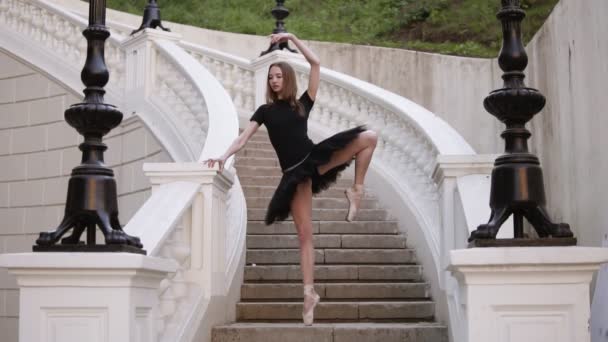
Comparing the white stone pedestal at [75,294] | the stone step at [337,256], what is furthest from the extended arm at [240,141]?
the stone step at [337,256]

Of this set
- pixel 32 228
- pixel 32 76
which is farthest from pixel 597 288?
pixel 32 76

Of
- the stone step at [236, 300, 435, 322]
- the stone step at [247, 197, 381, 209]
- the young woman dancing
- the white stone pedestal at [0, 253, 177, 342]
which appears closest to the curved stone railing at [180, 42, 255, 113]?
the stone step at [247, 197, 381, 209]

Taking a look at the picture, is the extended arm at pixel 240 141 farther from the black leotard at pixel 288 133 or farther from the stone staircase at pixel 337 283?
the stone staircase at pixel 337 283

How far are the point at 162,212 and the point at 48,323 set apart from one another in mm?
1605

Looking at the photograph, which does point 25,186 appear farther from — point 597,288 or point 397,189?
point 597,288

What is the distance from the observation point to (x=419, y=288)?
24.0ft

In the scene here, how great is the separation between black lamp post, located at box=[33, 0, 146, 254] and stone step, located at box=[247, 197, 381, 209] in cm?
491

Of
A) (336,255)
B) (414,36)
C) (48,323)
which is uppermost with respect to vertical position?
(414,36)

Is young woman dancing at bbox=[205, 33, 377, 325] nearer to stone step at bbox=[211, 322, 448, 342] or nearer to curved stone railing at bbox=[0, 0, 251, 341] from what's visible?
stone step at bbox=[211, 322, 448, 342]

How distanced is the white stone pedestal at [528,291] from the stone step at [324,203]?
5.57m

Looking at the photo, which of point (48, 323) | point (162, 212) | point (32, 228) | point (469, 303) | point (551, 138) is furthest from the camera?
point (32, 228)

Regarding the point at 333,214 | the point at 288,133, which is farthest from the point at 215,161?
the point at 333,214

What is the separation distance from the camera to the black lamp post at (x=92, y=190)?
409 cm

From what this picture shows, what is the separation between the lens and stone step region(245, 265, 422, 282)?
7617mm
